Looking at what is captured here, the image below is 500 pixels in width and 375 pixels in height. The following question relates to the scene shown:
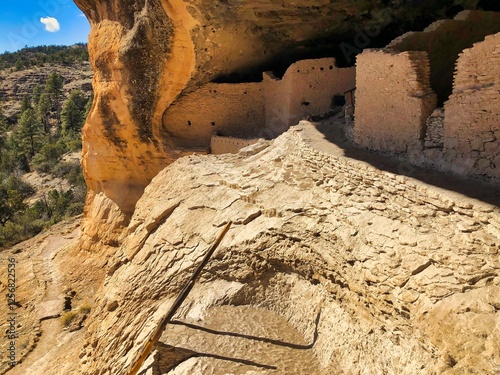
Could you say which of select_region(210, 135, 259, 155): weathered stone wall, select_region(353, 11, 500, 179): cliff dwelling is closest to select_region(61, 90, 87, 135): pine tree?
select_region(210, 135, 259, 155): weathered stone wall

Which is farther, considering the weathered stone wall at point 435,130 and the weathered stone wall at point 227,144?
the weathered stone wall at point 227,144

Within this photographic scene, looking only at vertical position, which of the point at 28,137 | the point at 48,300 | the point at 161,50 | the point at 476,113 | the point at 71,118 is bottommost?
the point at 48,300

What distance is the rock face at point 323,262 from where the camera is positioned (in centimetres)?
302

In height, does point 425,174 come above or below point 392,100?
below

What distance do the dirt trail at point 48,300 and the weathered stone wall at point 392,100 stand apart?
22.7 feet

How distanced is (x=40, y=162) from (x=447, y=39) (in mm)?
25461

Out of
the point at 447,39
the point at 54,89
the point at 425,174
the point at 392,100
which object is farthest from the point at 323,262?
the point at 54,89

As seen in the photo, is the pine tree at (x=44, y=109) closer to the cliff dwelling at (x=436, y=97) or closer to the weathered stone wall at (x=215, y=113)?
the weathered stone wall at (x=215, y=113)

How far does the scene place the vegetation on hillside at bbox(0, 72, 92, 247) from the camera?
60.4 feet

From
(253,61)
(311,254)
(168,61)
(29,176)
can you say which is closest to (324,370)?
(311,254)

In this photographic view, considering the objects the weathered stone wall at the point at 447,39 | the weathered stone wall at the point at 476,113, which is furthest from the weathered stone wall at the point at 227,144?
the weathered stone wall at the point at 476,113

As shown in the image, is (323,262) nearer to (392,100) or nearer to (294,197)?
(294,197)

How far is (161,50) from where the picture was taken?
9516 millimetres

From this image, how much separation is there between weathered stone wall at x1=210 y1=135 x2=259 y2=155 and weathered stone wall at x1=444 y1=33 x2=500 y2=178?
5.40 m
